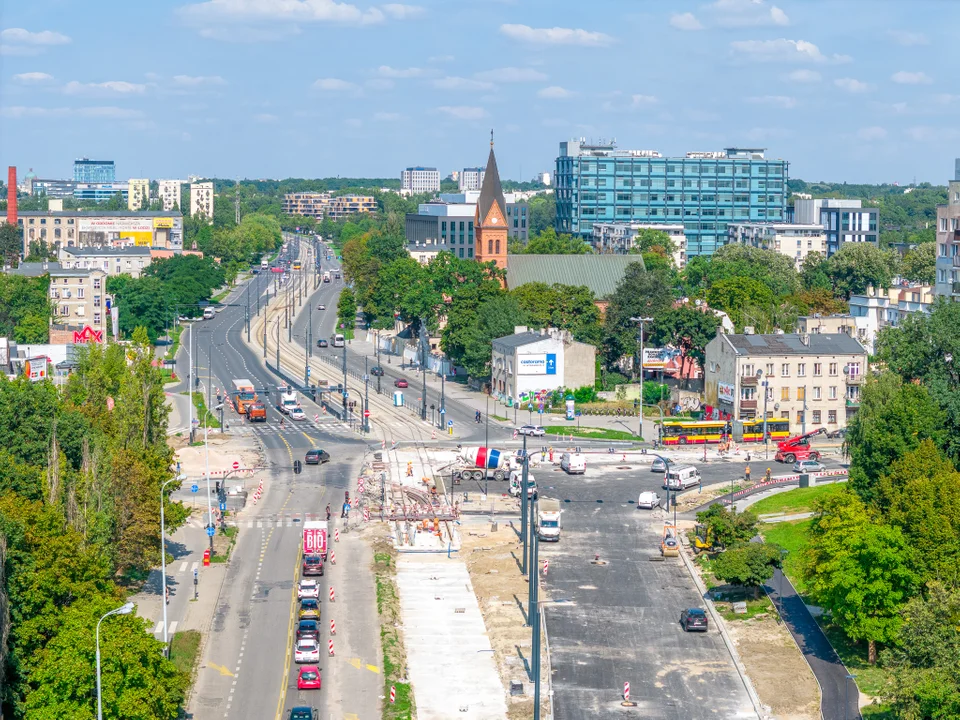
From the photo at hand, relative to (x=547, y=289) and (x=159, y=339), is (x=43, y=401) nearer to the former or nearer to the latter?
(x=547, y=289)

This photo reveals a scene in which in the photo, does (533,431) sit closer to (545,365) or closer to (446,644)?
(545,365)

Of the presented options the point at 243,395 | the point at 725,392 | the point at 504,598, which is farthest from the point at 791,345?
the point at 504,598

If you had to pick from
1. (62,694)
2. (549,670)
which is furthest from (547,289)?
(62,694)

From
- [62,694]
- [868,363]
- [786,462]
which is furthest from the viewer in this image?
[868,363]

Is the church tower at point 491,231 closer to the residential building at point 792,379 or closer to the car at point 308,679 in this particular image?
the residential building at point 792,379

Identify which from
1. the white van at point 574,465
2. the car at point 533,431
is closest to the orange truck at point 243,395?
the car at point 533,431

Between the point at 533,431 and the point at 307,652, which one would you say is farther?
the point at 533,431

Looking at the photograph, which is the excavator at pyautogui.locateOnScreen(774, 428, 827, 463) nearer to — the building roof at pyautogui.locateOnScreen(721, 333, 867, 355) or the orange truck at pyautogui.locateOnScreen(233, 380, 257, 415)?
the building roof at pyautogui.locateOnScreen(721, 333, 867, 355)
